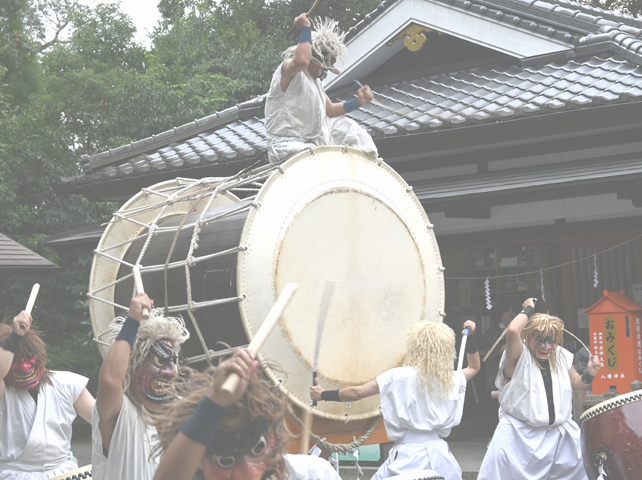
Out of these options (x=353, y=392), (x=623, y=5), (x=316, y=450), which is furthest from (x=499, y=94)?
(x=623, y=5)

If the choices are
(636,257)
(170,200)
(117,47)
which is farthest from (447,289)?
(117,47)

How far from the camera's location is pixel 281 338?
10.5ft

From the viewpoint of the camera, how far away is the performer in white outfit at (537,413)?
4.38 m

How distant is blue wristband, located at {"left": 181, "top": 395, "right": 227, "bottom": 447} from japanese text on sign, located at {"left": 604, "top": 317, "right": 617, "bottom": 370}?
16.7ft

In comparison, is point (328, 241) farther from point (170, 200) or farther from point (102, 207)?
point (102, 207)

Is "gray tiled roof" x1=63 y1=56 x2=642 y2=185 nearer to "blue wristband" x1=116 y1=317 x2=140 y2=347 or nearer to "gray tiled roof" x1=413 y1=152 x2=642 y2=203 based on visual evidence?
"gray tiled roof" x1=413 y1=152 x2=642 y2=203

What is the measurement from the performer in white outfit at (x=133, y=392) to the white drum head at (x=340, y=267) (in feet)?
2.10

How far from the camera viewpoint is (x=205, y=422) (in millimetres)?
1426

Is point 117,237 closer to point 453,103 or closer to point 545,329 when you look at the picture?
point 545,329

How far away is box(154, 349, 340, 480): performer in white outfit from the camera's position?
1.42m

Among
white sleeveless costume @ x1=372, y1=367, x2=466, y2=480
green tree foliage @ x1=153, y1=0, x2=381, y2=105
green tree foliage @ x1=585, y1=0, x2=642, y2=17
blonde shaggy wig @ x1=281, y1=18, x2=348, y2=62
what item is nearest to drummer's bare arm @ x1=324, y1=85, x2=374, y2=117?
blonde shaggy wig @ x1=281, y1=18, x2=348, y2=62

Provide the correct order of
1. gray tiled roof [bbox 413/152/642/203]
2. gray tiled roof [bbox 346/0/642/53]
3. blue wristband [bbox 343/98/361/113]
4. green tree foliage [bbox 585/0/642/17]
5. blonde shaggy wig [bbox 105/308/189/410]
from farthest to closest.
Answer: green tree foliage [bbox 585/0/642/17] → gray tiled roof [bbox 346/0/642/53] → gray tiled roof [bbox 413/152/642/203] → blue wristband [bbox 343/98/361/113] → blonde shaggy wig [bbox 105/308/189/410]

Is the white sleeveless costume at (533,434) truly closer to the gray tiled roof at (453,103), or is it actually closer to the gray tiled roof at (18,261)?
the gray tiled roof at (453,103)

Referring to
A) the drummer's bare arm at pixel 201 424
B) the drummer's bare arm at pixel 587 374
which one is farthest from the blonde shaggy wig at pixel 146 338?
the drummer's bare arm at pixel 587 374
